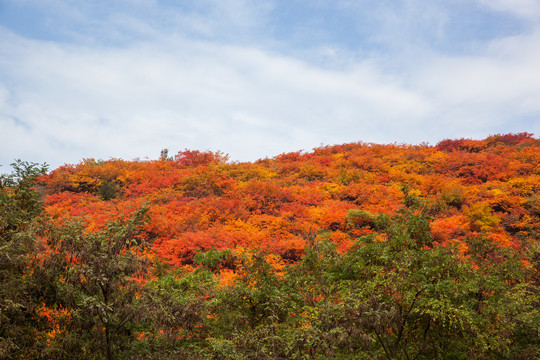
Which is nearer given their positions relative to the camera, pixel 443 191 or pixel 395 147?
pixel 443 191

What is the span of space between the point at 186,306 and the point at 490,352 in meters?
5.88

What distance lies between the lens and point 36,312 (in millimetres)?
6211

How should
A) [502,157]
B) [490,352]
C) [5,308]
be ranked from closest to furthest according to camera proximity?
[5,308] < [490,352] < [502,157]

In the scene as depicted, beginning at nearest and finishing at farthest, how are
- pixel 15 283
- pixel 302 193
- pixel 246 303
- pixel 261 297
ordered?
pixel 15 283 → pixel 261 297 → pixel 246 303 → pixel 302 193

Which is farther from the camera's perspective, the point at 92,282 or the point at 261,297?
the point at 261,297

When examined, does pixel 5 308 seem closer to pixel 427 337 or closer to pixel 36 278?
pixel 36 278

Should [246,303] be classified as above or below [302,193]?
below

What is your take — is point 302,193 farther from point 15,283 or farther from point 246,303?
point 15,283

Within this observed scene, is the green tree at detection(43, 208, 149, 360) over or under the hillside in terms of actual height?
under

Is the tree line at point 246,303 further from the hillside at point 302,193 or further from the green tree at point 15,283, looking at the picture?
the hillside at point 302,193

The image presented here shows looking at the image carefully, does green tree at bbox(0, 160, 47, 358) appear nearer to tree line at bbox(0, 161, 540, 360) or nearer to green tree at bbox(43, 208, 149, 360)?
tree line at bbox(0, 161, 540, 360)

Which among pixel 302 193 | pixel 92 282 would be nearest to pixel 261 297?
pixel 92 282

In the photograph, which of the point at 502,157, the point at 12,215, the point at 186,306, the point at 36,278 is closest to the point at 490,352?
the point at 186,306

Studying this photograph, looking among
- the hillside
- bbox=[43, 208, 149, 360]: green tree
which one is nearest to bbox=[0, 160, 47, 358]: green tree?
bbox=[43, 208, 149, 360]: green tree
